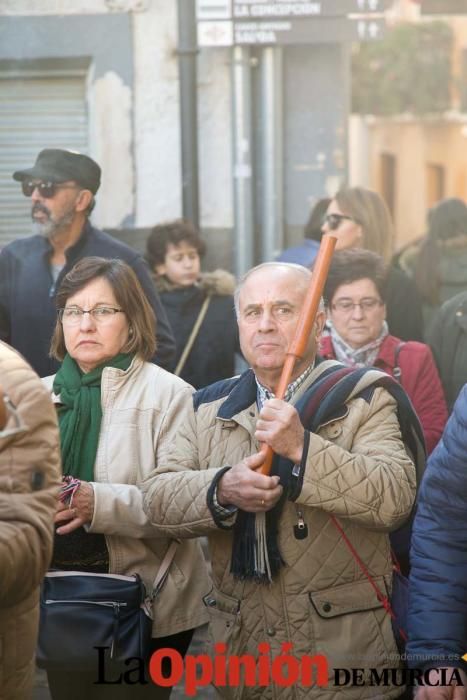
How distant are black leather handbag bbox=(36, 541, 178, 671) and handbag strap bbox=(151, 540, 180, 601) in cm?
6

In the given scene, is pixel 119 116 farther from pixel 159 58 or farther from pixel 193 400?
pixel 193 400

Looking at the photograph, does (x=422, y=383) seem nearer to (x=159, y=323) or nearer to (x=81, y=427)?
(x=159, y=323)

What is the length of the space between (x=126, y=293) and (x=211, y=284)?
221 centimetres

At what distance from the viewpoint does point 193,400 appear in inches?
164

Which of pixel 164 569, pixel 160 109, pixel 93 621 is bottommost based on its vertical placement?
pixel 93 621

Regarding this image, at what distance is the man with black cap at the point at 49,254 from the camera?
5.41 metres

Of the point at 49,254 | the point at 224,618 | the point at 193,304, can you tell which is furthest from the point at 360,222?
the point at 224,618

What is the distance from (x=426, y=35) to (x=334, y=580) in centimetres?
2208

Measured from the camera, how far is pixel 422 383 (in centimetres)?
517

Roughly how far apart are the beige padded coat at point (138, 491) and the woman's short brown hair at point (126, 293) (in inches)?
3.1

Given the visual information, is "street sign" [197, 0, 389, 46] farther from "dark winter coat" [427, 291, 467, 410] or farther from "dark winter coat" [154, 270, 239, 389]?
"dark winter coat" [427, 291, 467, 410]

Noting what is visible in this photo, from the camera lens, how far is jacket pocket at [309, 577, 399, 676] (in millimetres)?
3729

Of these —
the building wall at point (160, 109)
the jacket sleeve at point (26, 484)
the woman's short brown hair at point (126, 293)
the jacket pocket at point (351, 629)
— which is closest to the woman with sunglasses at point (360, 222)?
the building wall at point (160, 109)

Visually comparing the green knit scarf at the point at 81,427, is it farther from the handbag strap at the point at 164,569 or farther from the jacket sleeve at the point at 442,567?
the jacket sleeve at the point at 442,567
